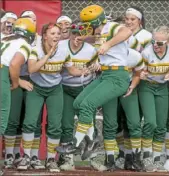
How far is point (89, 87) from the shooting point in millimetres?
6691

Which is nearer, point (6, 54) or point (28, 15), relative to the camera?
point (6, 54)

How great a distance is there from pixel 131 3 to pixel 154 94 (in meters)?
3.00

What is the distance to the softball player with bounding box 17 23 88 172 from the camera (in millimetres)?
6871

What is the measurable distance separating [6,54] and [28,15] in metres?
1.23

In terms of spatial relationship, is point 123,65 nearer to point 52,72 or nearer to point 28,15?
point 52,72

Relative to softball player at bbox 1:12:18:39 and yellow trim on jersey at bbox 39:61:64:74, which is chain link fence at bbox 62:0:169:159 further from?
yellow trim on jersey at bbox 39:61:64:74

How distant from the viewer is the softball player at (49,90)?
687 centimetres

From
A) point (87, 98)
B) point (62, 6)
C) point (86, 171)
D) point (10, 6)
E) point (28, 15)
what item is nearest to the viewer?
point (87, 98)

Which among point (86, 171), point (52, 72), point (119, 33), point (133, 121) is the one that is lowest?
point (86, 171)

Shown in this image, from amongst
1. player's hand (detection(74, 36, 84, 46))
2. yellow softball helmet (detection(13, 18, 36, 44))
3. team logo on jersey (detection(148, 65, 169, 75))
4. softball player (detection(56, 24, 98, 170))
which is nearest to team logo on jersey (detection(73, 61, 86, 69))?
softball player (detection(56, 24, 98, 170))

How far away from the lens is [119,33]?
657 centimetres

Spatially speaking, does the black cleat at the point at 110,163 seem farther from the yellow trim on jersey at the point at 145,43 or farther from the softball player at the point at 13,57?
the yellow trim on jersey at the point at 145,43

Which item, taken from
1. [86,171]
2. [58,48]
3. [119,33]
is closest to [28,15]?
[58,48]

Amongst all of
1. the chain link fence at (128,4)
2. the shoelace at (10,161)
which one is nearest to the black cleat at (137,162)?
the shoelace at (10,161)
